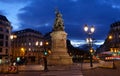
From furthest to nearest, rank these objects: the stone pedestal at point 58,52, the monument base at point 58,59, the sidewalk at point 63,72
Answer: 1. the stone pedestal at point 58,52
2. the monument base at point 58,59
3. the sidewalk at point 63,72

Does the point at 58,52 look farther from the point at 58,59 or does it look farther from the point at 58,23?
the point at 58,23

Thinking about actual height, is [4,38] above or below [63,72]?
above

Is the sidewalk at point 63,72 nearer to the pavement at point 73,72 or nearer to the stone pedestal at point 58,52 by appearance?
the pavement at point 73,72

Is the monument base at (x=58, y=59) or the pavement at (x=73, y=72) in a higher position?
the monument base at (x=58, y=59)

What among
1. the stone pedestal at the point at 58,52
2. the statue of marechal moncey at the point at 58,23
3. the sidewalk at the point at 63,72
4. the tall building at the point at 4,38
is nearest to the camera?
the sidewalk at the point at 63,72

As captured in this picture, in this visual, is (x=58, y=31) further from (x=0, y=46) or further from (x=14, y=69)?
(x=0, y=46)

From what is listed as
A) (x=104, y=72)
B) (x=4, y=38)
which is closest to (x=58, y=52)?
(x=104, y=72)

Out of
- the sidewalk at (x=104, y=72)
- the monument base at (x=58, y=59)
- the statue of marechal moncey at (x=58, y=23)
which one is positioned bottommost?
the sidewalk at (x=104, y=72)

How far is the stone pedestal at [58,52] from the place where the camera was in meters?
57.3

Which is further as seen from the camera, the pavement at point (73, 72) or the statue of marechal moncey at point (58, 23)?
the statue of marechal moncey at point (58, 23)

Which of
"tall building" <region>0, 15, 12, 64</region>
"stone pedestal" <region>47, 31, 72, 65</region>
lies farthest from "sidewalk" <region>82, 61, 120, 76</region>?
"tall building" <region>0, 15, 12, 64</region>

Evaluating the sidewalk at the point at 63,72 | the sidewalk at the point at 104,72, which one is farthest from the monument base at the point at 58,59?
the sidewalk at the point at 104,72

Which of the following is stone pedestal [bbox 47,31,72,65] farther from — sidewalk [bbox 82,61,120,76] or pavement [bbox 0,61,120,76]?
sidewalk [bbox 82,61,120,76]

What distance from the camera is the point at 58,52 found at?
58094 millimetres
